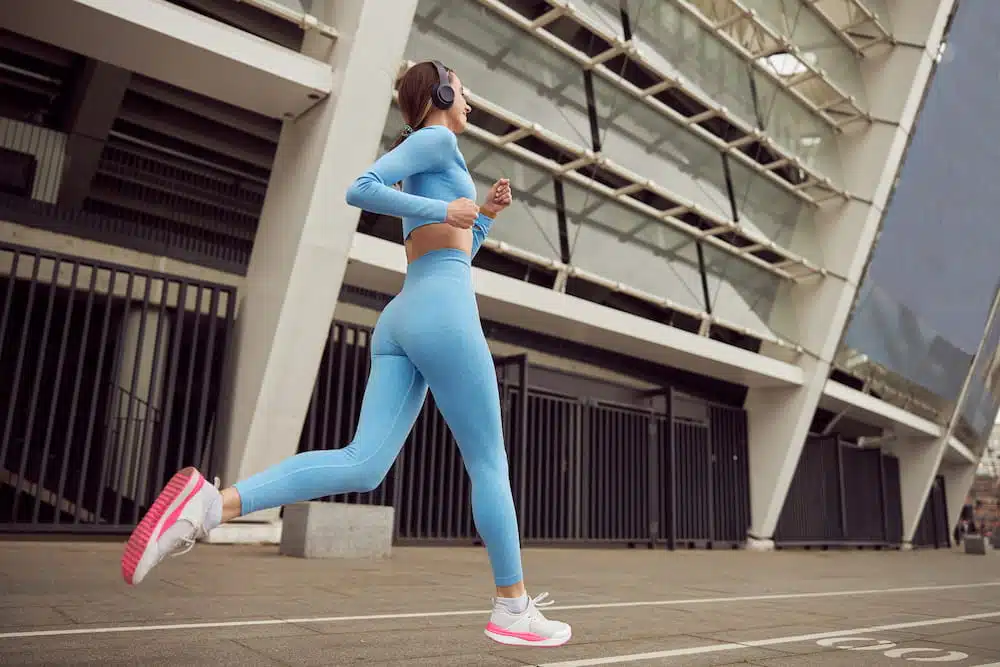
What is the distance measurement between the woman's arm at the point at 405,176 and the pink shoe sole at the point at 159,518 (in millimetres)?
1045

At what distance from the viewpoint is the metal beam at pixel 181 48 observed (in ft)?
23.5

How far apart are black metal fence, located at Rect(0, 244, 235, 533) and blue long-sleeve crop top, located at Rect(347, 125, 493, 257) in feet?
21.3

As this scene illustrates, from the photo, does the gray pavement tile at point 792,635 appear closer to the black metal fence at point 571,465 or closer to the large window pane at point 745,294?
the black metal fence at point 571,465

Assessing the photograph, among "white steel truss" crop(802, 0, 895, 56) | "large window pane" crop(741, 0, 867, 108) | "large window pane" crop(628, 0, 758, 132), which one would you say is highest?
"white steel truss" crop(802, 0, 895, 56)

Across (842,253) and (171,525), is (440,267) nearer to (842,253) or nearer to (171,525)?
(171,525)

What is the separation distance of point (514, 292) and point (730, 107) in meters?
6.35

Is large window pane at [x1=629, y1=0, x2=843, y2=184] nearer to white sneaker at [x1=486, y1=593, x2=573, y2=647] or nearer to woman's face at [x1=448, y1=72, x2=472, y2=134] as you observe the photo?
woman's face at [x1=448, y1=72, x2=472, y2=134]

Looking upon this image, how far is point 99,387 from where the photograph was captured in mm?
9641

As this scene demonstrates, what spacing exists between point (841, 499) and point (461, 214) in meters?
19.9

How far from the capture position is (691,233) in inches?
567

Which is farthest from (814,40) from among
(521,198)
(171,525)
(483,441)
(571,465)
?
(171,525)

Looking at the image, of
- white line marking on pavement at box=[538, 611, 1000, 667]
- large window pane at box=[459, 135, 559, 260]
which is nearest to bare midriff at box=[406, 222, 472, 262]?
white line marking on pavement at box=[538, 611, 1000, 667]

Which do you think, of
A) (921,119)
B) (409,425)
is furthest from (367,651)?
(921,119)

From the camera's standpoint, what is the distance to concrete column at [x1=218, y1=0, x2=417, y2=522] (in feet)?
27.5
